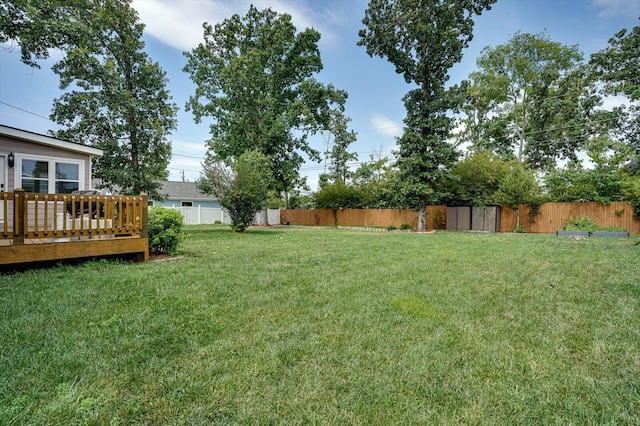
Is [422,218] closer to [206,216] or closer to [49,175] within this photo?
[49,175]

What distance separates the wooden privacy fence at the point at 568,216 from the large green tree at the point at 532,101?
10.2 m

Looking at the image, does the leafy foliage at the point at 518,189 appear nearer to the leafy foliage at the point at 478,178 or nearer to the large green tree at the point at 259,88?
the leafy foliage at the point at 478,178

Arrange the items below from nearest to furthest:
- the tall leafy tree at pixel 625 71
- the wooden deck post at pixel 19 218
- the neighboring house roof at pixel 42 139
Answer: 1. the wooden deck post at pixel 19 218
2. the neighboring house roof at pixel 42 139
3. the tall leafy tree at pixel 625 71

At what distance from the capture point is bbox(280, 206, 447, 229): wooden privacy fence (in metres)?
20.5

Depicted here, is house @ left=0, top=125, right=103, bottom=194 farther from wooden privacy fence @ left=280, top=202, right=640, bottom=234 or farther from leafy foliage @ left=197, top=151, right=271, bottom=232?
wooden privacy fence @ left=280, top=202, right=640, bottom=234

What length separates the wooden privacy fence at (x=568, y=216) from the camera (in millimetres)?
14893

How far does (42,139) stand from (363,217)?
19.3m

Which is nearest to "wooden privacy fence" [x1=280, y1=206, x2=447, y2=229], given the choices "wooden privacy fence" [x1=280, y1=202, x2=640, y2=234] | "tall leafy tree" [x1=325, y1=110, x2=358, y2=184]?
"wooden privacy fence" [x1=280, y1=202, x2=640, y2=234]

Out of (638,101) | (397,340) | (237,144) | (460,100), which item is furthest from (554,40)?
(397,340)

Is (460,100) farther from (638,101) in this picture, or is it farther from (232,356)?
(232,356)

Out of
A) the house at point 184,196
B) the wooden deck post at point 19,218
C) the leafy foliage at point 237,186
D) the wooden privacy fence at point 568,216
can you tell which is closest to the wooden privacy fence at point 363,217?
the wooden privacy fence at point 568,216

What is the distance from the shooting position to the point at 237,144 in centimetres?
2064

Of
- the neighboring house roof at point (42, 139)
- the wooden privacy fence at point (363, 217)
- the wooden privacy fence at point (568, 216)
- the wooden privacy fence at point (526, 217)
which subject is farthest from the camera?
the wooden privacy fence at point (363, 217)

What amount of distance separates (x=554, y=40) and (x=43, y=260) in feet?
113
